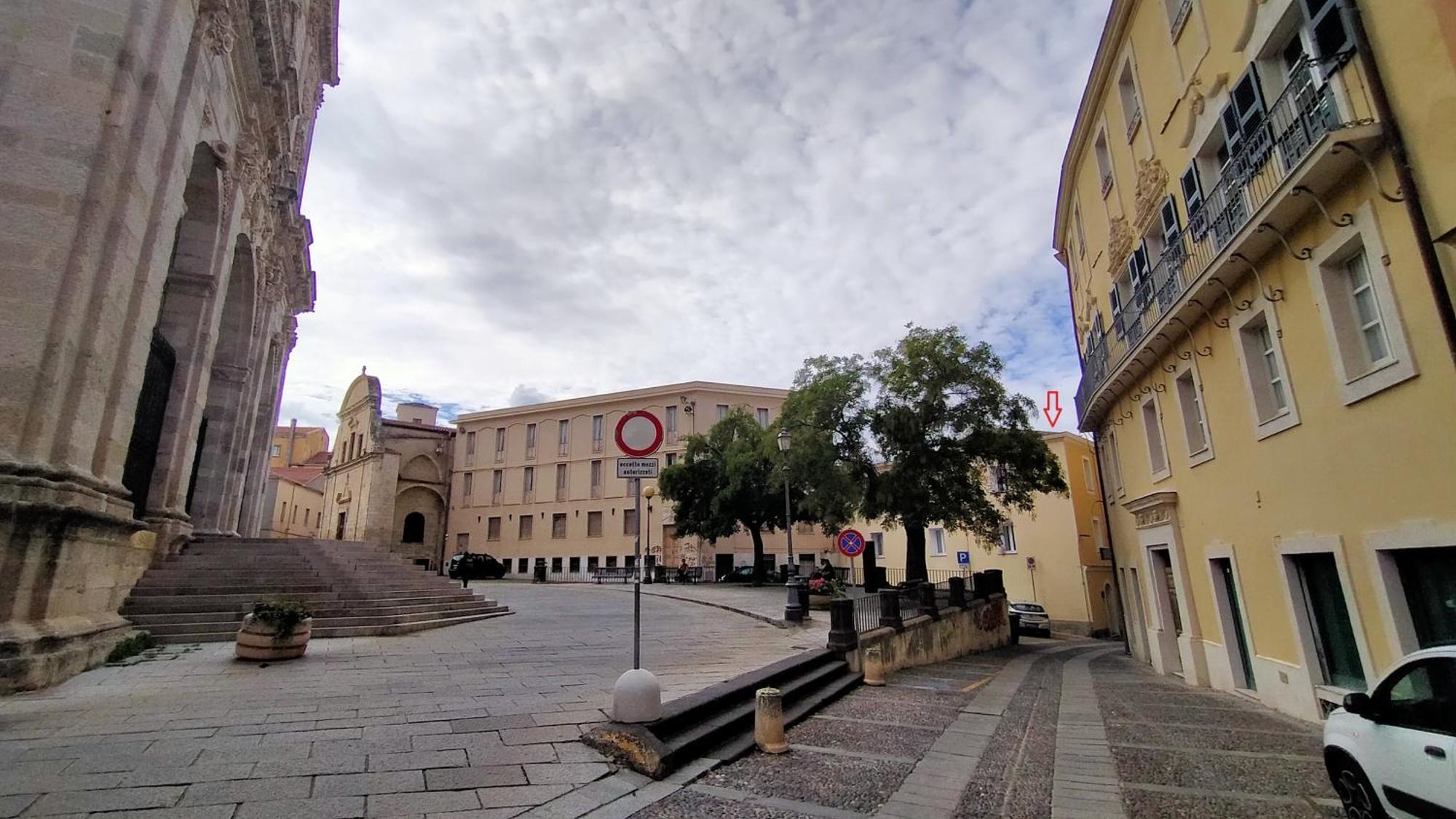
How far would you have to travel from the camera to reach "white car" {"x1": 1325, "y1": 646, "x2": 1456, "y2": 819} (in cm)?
371

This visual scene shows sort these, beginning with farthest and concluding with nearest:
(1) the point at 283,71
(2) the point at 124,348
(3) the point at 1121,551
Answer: (3) the point at 1121,551
(1) the point at 283,71
(2) the point at 124,348

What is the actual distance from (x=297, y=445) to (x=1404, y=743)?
84.3m

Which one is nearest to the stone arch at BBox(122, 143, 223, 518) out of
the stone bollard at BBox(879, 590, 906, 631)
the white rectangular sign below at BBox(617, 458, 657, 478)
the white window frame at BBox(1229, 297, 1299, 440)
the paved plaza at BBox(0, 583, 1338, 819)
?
the paved plaza at BBox(0, 583, 1338, 819)

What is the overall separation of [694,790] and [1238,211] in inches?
414

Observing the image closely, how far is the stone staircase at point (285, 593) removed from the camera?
10125mm

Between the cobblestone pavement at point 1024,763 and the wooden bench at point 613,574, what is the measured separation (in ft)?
103

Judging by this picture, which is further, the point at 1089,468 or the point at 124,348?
the point at 1089,468

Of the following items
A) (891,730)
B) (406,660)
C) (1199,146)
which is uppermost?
(1199,146)

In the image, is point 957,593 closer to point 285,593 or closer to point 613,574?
point 285,593

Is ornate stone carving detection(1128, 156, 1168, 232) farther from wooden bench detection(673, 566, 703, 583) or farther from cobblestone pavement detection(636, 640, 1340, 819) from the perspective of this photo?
wooden bench detection(673, 566, 703, 583)

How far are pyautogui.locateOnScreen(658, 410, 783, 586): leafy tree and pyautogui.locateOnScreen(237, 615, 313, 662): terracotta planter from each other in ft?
78.3

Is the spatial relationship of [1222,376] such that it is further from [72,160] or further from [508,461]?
[508,461]

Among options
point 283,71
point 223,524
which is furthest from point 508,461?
point 283,71

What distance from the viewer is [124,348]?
8.41m
